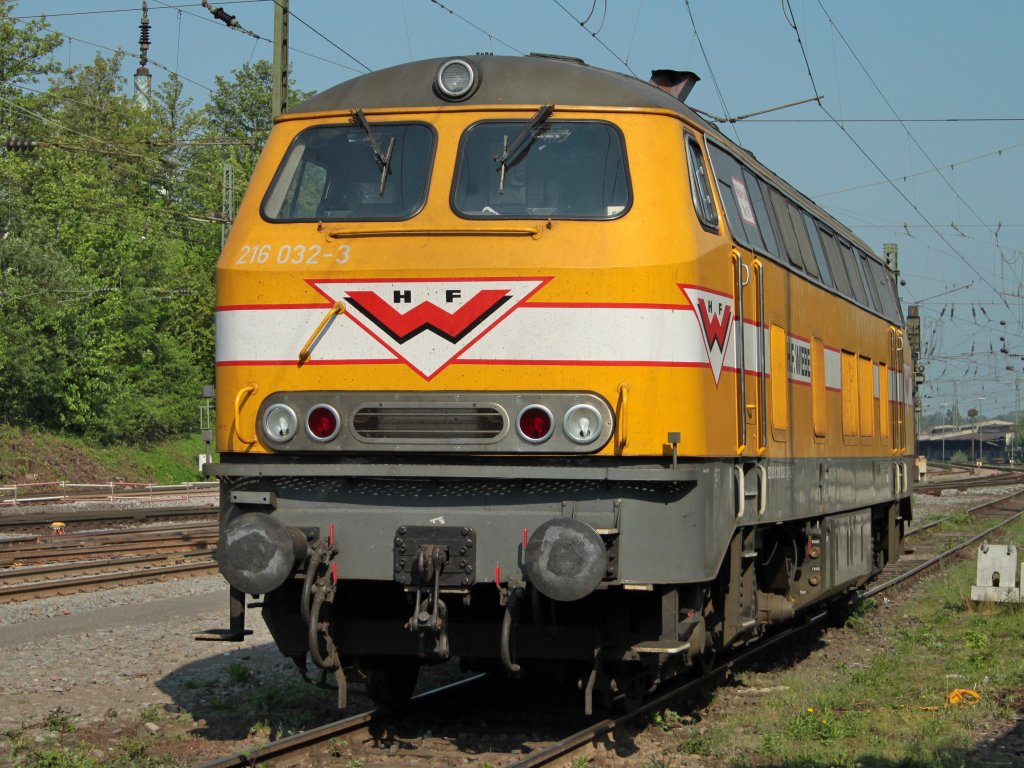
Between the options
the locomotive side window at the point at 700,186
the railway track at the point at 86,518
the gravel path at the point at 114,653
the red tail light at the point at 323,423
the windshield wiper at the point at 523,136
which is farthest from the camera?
the railway track at the point at 86,518

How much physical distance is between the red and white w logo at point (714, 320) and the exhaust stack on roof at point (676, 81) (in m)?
3.04

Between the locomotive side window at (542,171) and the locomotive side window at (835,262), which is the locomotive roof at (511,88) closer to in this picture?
the locomotive side window at (542,171)

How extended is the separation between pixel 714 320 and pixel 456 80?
205cm

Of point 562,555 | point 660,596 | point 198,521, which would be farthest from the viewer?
point 198,521

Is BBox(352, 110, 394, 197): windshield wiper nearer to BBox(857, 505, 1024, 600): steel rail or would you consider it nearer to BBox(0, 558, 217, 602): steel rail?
BBox(0, 558, 217, 602): steel rail

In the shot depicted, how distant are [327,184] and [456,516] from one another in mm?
2179

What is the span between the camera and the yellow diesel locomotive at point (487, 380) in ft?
24.0

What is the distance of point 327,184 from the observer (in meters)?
8.12

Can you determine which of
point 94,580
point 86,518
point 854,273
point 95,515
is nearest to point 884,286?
point 854,273

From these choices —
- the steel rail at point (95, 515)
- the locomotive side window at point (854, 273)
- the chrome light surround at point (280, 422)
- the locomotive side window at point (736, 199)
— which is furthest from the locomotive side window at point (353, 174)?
the steel rail at point (95, 515)

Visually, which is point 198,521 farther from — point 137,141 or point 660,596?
point 137,141

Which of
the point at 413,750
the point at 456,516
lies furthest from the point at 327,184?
the point at 413,750

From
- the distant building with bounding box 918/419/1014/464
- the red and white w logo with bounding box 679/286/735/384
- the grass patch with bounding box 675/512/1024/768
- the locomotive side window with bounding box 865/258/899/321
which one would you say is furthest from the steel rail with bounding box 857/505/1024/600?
the distant building with bounding box 918/419/1014/464

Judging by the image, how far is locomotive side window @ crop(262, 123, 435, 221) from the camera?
7918 mm
